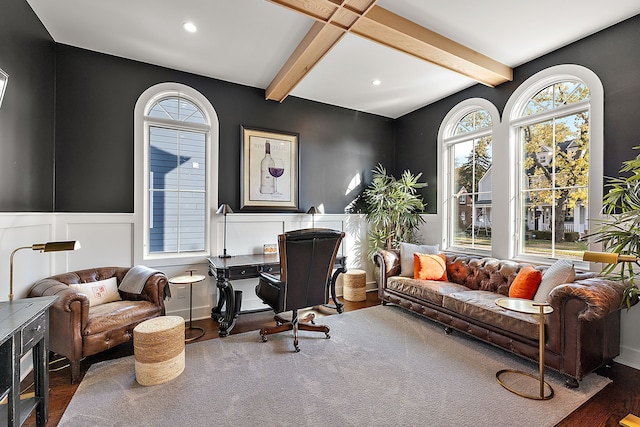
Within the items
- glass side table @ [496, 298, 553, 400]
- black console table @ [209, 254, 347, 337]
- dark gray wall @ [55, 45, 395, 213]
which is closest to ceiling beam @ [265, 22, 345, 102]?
dark gray wall @ [55, 45, 395, 213]

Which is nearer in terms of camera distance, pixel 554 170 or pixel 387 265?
pixel 554 170

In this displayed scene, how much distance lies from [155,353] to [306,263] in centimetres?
139

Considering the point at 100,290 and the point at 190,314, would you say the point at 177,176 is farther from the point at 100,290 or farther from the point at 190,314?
the point at 190,314

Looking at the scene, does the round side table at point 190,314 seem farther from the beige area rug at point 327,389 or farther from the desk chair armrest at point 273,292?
the desk chair armrest at point 273,292

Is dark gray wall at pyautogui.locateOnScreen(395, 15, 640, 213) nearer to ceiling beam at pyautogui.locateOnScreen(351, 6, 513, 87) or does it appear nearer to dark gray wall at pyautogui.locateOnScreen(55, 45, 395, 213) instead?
ceiling beam at pyautogui.locateOnScreen(351, 6, 513, 87)

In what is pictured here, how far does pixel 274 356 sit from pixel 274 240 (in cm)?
176

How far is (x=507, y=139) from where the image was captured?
357 cm

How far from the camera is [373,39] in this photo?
2643mm

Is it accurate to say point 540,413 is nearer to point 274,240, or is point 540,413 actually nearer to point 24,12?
point 274,240

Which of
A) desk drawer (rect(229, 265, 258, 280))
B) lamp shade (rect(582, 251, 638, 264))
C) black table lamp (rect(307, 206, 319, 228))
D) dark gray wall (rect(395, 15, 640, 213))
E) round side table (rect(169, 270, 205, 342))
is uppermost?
dark gray wall (rect(395, 15, 640, 213))

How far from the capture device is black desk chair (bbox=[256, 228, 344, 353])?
2697mm

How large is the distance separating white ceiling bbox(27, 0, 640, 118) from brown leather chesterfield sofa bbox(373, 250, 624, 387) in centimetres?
230

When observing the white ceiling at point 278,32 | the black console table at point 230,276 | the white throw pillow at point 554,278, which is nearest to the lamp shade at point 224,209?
the black console table at point 230,276

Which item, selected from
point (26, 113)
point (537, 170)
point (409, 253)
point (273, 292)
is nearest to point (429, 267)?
point (409, 253)
